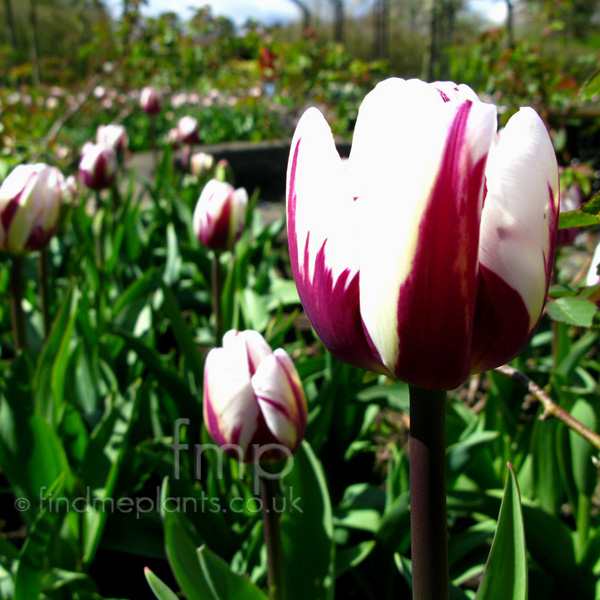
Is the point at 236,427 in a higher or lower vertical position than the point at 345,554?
higher

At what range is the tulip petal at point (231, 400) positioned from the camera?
75cm

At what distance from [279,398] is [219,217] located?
99 centimetres

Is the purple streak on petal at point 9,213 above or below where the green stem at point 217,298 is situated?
above

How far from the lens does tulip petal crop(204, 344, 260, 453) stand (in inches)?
29.6

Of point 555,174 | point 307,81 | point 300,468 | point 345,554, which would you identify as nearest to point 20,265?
point 300,468

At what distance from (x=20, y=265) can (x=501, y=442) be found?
1.18 metres

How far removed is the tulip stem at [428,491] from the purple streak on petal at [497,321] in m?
0.05

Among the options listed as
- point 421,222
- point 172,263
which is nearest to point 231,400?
point 421,222

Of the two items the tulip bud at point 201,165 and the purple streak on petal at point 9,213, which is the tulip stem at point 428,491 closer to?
the purple streak on petal at point 9,213

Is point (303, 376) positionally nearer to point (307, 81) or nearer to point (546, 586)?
point (546, 586)

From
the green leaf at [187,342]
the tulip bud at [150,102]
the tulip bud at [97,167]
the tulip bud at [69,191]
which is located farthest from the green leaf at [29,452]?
the tulip bud at [150,102]

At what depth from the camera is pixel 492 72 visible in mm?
2596

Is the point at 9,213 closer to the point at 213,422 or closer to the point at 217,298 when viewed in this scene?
the point at 217,298

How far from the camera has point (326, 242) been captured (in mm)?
418
